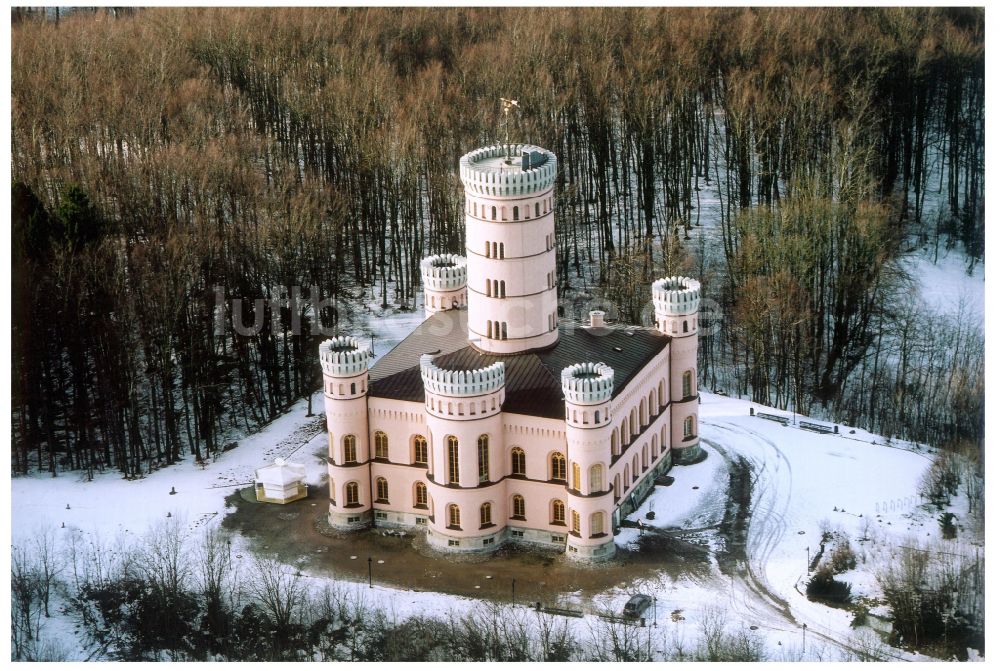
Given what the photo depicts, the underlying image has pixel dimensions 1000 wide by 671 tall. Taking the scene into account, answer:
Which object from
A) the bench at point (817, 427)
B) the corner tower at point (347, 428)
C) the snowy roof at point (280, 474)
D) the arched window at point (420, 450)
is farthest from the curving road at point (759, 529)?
the snowy roof at point (280, 474)

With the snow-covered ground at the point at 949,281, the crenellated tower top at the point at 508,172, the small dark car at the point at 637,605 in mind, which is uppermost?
the crenellated tower top at the point at 508,172

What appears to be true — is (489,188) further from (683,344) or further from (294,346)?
(294,346)

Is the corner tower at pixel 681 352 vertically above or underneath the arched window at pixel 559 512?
above

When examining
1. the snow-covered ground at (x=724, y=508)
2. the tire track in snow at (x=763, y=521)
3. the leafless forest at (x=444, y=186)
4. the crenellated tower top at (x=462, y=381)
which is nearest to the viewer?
the snow-covered ground at (x=724, y=508)

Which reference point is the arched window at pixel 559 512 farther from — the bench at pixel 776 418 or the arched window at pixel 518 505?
the bench at pixel 776 418

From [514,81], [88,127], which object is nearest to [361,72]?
[514,81]

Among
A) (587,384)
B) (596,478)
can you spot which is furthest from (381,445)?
(587,384)
